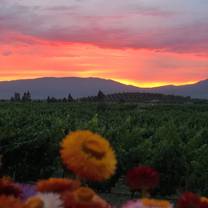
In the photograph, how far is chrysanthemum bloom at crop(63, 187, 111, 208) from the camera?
53.3 inches

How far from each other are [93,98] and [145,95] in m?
11.0

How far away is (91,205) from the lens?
4.45 ft

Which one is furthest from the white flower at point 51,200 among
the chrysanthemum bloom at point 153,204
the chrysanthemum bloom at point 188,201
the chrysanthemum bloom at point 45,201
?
the chrysanthemum bloom at point 188,201

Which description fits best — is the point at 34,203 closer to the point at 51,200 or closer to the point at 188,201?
the point at 51,200

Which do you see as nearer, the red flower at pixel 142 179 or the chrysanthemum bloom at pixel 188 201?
the chrysanthemum bloom at pixel 188 201

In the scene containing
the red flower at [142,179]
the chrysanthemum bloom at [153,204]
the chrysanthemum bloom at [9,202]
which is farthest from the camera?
the red flower at [142,179]

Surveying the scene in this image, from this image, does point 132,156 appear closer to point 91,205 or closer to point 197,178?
point 197,178

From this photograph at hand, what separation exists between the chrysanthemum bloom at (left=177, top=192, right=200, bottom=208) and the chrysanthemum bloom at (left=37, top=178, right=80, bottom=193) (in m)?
0.28

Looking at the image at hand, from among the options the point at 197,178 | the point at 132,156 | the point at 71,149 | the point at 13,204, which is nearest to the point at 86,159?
the point at 71,149

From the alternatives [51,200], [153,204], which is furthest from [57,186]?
[153,204]

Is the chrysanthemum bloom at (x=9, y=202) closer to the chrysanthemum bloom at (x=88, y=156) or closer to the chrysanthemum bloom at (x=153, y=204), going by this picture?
the chrysanthemum bloom at (x=88, y=156)

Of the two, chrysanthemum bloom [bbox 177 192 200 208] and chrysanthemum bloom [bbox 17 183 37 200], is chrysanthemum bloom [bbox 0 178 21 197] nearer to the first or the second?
chrysanthemum bloom [bbox 17 183 37 200]

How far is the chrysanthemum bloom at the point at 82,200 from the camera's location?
4.44 feet

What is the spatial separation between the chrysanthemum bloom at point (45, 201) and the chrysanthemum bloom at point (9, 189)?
0.23 feet
